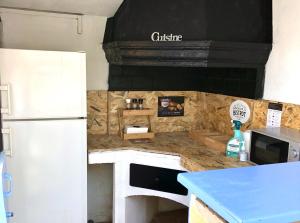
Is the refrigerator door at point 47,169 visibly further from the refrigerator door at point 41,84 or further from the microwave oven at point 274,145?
the microwave oven at point 274,145

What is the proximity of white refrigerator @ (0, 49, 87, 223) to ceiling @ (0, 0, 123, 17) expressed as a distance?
0.58m

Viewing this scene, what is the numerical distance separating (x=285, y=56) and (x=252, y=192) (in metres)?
1.63

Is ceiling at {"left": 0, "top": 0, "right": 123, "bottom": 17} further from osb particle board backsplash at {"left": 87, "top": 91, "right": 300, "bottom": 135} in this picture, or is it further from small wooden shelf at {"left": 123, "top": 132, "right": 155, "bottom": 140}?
small wooden shelf at {"left": 123, "top": 132, "right": 155, "bottom": 140}

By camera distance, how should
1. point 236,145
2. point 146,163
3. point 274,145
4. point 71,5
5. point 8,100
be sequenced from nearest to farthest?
1. point 274,145
2. point 8,100
3. point 236,145
4. point 146,163
5. point 71,5

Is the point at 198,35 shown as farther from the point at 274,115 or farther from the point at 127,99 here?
the point at 127,99

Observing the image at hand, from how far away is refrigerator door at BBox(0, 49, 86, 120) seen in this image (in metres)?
2.05

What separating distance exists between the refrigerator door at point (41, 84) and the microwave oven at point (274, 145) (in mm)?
1274

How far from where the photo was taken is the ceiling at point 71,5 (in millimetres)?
2412

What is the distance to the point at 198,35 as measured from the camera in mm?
2158

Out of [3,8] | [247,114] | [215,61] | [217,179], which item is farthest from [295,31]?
[3,8]

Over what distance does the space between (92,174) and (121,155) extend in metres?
0.68

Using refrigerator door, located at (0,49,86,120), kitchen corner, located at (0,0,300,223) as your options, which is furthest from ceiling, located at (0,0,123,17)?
refrigerator door, located at (0,49,86,120)

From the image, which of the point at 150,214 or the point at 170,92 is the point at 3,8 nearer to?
the point at 170,92

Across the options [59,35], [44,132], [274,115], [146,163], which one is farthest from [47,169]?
[274,115]
